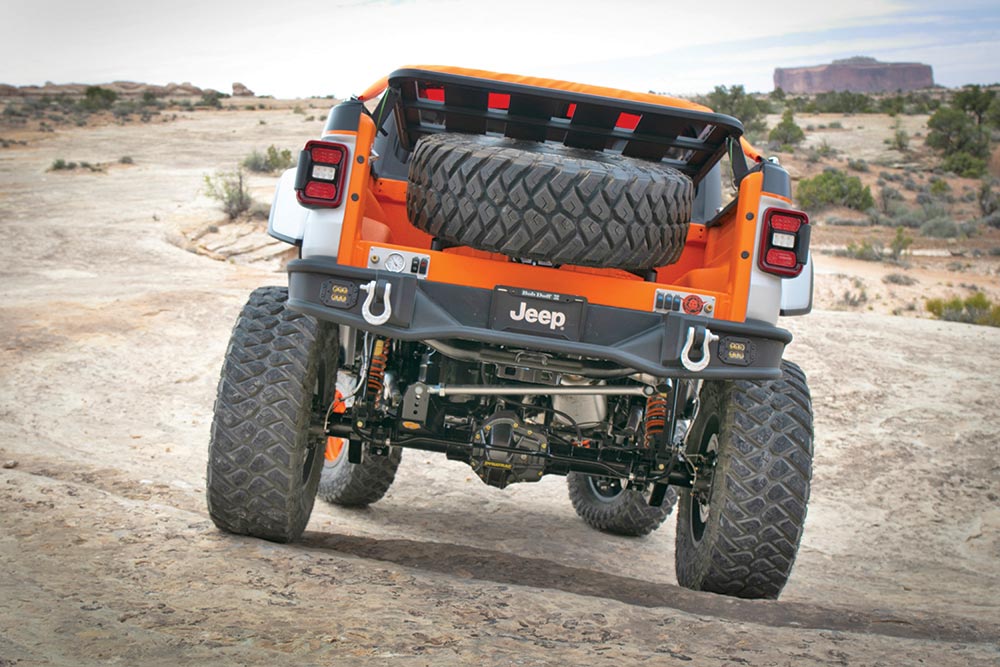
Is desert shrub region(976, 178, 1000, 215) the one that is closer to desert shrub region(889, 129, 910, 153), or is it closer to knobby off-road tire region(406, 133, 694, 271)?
desert shrub region(889, 129, 910, 153)

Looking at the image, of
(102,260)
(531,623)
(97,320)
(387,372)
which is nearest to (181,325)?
(97,320)

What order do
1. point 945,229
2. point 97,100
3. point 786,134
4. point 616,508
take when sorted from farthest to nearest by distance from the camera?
point 97,100
point 786,134
point 945,229
point 616,508

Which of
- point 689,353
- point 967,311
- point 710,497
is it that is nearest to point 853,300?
point 967,311

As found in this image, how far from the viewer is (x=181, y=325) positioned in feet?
32.5

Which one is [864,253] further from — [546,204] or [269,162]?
[546,204]

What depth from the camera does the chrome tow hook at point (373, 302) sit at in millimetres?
3828

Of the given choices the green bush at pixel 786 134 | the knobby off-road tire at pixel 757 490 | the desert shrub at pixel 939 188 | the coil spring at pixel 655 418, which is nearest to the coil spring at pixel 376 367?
the coil spring at pixel 655 418

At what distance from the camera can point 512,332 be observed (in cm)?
386

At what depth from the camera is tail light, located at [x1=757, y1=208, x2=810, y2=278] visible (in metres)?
4.04

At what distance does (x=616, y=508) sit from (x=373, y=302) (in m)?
3.52

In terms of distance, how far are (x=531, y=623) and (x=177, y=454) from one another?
171 inches

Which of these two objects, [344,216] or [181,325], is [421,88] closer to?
[344,216]

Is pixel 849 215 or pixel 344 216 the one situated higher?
pixel 849 215

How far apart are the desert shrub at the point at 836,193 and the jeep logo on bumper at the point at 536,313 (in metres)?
26.9
